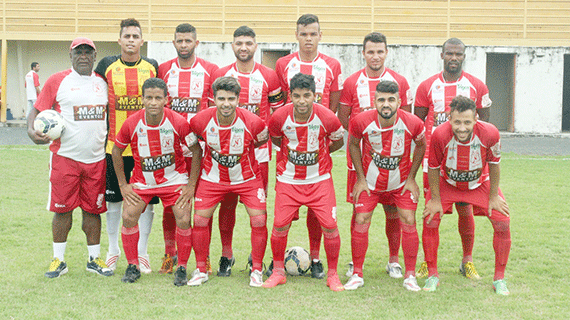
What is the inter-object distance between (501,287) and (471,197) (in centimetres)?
79

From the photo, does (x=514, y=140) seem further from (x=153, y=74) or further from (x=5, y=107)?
(x=5, y=107)

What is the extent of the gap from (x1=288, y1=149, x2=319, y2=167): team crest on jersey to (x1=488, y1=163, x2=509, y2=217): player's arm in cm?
150

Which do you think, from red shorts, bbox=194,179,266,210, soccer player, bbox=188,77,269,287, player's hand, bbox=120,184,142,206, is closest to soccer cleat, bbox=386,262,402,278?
soccer player, bbox=188,77,269,287

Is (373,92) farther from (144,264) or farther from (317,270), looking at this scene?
(144,264)

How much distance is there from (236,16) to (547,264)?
52.5 ft

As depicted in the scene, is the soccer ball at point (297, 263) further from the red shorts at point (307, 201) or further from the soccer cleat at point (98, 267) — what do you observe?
the soccer cleat at point (98, 267)

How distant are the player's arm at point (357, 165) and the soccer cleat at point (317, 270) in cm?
73

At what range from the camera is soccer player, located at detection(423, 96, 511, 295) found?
4.65 metres

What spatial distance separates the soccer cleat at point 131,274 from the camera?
16.3ft

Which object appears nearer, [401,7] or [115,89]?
[115,89]

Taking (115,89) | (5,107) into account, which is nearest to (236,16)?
→ (5,107)

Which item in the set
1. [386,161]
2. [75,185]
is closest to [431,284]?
[386,161]

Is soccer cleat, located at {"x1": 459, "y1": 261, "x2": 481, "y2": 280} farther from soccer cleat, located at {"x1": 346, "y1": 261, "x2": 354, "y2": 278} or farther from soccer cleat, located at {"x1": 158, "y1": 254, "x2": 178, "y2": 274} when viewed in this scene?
soccer cleat, located at {"x1": 158, "y1": 254, "x2": 178, "y2": 274}

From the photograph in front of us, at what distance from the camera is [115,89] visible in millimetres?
5234
